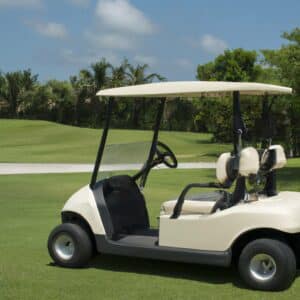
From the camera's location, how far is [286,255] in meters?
4.87

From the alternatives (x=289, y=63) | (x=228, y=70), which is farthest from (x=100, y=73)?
(x=289, y=63)

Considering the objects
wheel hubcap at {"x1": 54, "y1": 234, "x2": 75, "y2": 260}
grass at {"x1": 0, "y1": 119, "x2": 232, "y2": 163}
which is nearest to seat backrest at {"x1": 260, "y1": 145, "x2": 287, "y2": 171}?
wheel hubcap at {"x1": 54, "y1": 234, "x2": 75, "y2": 260}

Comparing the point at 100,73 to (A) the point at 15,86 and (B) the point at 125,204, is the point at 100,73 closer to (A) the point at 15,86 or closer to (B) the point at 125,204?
(A) the point at 15,86

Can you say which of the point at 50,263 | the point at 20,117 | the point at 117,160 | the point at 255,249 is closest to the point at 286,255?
the point at 255,249

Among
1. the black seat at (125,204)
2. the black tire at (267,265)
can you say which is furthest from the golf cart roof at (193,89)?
the black tire at (267,265)

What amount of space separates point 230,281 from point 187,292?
53 centimetres

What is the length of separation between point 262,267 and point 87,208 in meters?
1.66

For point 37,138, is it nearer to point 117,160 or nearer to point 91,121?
point 91,121

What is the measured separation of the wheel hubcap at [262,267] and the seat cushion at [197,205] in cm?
57

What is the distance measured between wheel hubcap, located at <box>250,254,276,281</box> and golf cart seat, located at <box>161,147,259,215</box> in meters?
0.56

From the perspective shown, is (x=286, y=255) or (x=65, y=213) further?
(x=65, y=213)

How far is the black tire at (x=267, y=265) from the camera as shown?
4863 mm

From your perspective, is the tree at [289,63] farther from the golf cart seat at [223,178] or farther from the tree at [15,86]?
the tree at [15,86]

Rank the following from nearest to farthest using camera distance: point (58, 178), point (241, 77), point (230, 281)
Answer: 1. point (230, 281)
2. point (58, 178)
3. point (241, 77)
